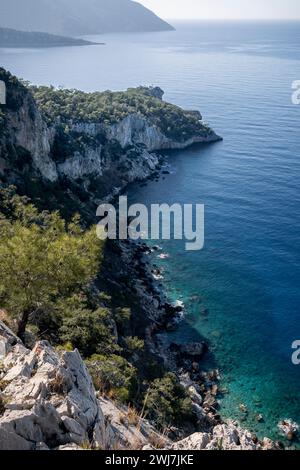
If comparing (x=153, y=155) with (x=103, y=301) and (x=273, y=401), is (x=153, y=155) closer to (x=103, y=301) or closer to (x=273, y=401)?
(x=103, y=301)

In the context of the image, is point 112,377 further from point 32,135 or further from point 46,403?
point 32,135

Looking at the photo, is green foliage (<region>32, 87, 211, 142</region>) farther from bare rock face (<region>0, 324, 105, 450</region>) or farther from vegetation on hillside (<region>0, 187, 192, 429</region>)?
bare rock face (<region>0, 324, 105, 450</region>)

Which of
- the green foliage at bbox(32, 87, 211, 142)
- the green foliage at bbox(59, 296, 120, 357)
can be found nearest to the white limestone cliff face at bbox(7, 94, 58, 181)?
the green foliage at bbox(32, 87, 211, 142)

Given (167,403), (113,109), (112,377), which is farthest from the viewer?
(113,109)

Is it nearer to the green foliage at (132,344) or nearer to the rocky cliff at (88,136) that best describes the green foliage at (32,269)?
the green foliage at (132,344)

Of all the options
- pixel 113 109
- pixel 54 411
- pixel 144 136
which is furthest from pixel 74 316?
pixel 144 136

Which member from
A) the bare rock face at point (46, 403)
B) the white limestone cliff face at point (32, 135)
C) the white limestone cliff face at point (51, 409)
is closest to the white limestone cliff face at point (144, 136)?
the white limestone cliff face at point (32, 135)
